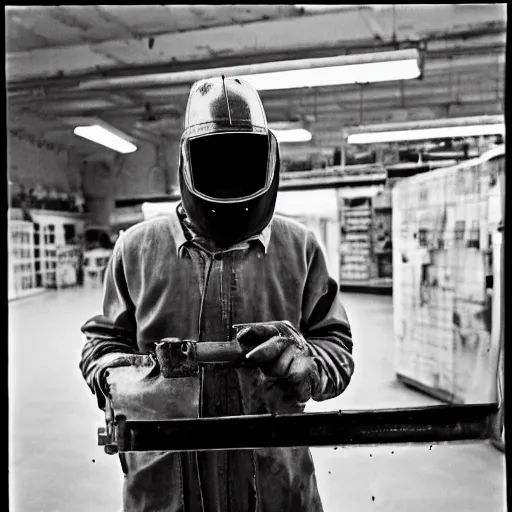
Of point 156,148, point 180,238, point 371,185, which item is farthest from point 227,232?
point 371,185

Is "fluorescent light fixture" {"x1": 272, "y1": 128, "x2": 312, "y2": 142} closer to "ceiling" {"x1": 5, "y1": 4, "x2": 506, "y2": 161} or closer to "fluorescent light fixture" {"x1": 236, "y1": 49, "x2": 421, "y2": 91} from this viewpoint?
"ceiling" {"x1": 5, "y1": 4, "x2": 506, "y2": 161}

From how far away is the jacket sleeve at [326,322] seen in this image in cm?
159

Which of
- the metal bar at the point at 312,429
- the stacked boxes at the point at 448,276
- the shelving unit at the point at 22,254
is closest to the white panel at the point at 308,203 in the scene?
the stacked boxes at the point at 448,276

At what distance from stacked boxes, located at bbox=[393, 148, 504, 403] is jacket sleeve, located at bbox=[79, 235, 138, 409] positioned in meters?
0.86

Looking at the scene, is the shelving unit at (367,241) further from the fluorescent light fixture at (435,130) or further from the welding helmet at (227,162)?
the welding helmet at (227,162)

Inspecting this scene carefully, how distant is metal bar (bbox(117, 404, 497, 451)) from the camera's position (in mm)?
1540

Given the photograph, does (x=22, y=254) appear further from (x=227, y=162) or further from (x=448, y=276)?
(x=448, y=276)

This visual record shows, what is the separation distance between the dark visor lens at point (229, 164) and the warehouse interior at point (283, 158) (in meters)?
0.15

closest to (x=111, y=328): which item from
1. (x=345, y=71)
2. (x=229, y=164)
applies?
(x=229, y=164)

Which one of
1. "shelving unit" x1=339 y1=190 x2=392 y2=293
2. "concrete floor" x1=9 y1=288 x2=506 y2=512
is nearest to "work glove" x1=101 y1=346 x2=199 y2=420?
"concrete floor" x1=9 y1=288 x2=506 y2=512

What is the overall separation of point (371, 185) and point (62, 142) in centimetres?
100

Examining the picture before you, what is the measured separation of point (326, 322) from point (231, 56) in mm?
891

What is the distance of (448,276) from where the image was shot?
1977 millimetres

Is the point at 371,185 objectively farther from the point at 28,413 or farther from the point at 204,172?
the point at 28,413
